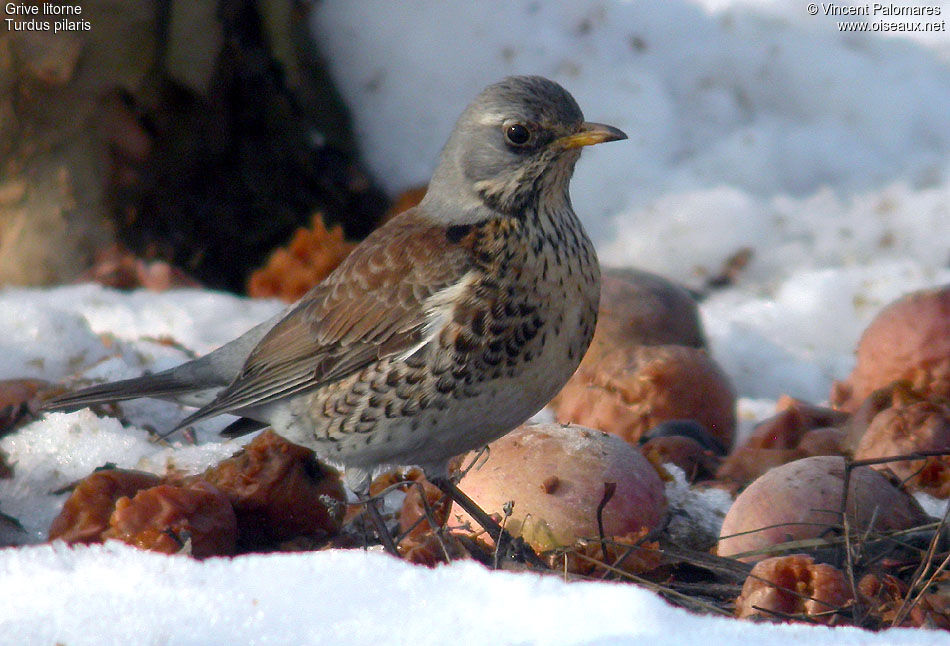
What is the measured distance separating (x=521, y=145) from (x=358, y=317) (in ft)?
2.35

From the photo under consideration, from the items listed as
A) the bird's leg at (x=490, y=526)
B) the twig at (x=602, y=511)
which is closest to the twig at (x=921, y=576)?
the twig at (x=602, y=511)

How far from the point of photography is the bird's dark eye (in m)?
3.26

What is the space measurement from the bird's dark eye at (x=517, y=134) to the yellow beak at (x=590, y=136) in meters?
0.09

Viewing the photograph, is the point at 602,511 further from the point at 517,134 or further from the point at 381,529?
the point at 517,134

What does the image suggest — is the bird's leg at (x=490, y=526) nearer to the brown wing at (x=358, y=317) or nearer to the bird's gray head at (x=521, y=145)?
the brown wing at (x=358, y=317)

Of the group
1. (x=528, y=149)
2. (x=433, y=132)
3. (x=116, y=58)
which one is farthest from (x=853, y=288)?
(x=116, y=58)

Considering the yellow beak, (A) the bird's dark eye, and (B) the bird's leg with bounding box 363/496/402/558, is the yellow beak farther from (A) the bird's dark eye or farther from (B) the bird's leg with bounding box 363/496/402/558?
(B) the bird's leg with bounding box 363/496/402/558

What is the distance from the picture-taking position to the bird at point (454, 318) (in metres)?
3.00

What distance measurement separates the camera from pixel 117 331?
528 cm

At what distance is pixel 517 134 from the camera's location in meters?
3.27

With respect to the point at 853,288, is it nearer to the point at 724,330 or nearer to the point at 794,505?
the point at 724,330

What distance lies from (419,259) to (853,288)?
3.88 meters

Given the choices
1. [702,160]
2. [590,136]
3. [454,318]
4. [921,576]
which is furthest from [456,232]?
[702,160]

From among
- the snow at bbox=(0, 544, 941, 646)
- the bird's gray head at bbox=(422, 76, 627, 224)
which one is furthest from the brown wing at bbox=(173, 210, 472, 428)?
the snow at bbox=(0, 544, 941, 646)
